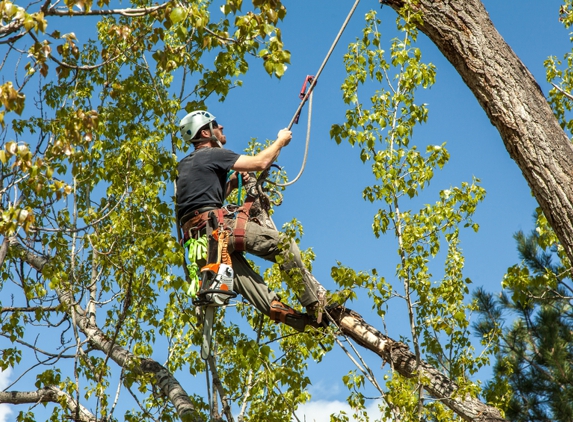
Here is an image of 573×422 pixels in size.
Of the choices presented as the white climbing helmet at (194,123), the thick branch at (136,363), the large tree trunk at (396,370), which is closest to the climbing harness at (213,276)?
the white climbing helmet at (194,123)

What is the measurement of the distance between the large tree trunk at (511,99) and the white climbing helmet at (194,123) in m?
2.01

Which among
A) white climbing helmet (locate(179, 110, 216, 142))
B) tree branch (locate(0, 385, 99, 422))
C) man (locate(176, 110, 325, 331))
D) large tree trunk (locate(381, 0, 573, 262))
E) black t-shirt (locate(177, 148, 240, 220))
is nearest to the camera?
large tree trunk (locate(381, 0, 573, 262))

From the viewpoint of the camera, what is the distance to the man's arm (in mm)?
5422

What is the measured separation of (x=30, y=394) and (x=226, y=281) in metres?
3.55


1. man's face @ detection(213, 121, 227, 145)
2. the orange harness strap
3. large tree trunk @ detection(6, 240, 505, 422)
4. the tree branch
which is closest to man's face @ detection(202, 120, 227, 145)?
man's face @ detection(213, 121, 227, 145)

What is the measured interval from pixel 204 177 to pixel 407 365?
7.58 feet

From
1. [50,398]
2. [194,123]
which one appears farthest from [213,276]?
[50,398]

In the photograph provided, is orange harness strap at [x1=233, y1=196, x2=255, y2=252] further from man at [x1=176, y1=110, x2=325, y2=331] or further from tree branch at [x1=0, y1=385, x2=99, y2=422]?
tree branch at [x1=0, y1=385, x2=99, y2=422]

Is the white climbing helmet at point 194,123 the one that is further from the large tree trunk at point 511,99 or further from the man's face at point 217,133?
the large tree trunk at point 511,99

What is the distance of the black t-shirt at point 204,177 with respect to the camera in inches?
223

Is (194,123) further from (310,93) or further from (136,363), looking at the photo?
(136,363)

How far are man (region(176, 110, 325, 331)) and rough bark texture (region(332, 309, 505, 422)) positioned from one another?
1.16ft

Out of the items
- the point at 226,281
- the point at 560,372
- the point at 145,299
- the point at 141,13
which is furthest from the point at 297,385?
the point at 560,372

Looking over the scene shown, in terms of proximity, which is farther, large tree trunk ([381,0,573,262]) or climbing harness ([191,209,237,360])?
climbing harness ([191,209,237,360])
